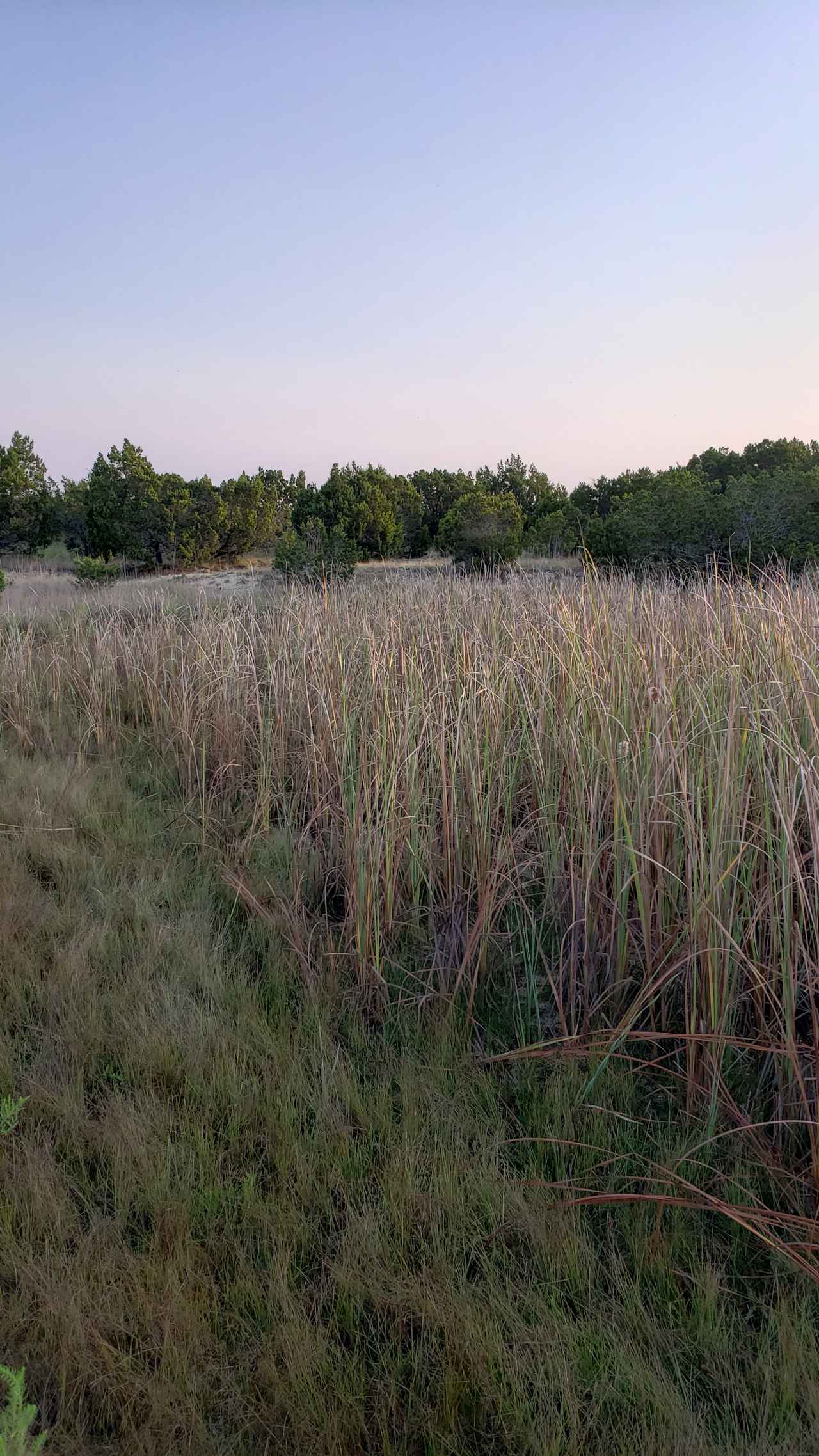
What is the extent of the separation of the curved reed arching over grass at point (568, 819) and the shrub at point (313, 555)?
7.41m

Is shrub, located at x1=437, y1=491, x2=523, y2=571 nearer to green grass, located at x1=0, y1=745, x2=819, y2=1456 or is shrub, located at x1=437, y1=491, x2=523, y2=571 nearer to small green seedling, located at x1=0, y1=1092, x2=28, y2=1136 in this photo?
green grass, located at x1=0, y1=745, x2=819, y2=1456

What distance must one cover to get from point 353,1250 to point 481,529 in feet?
53.3

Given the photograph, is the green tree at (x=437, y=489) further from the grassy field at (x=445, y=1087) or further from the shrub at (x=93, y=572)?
the grassy field at (x=445, y=1087)

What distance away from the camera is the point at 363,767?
229 centimetres

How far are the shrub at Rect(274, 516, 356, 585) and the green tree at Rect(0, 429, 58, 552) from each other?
1246cm

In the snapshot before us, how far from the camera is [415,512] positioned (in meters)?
23.8

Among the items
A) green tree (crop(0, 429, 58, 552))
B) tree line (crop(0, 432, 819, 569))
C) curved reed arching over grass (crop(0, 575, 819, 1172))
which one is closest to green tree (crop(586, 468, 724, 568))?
tree line (crop(0, 432, 819, 569))

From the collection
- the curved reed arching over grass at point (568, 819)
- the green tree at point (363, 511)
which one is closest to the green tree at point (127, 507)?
the green tree at point (363, 511)

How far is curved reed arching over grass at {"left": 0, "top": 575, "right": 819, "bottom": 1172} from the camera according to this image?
5.45 ft

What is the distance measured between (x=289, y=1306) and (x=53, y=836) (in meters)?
2.27

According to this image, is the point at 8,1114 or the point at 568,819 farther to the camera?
the point at 568,819

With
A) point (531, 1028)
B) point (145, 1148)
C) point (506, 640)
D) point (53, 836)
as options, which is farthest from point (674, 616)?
point (145, 1148)

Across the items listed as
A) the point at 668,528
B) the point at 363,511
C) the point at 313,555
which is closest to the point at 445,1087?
the point at 668,528

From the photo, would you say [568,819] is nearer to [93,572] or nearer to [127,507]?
[93,572]
